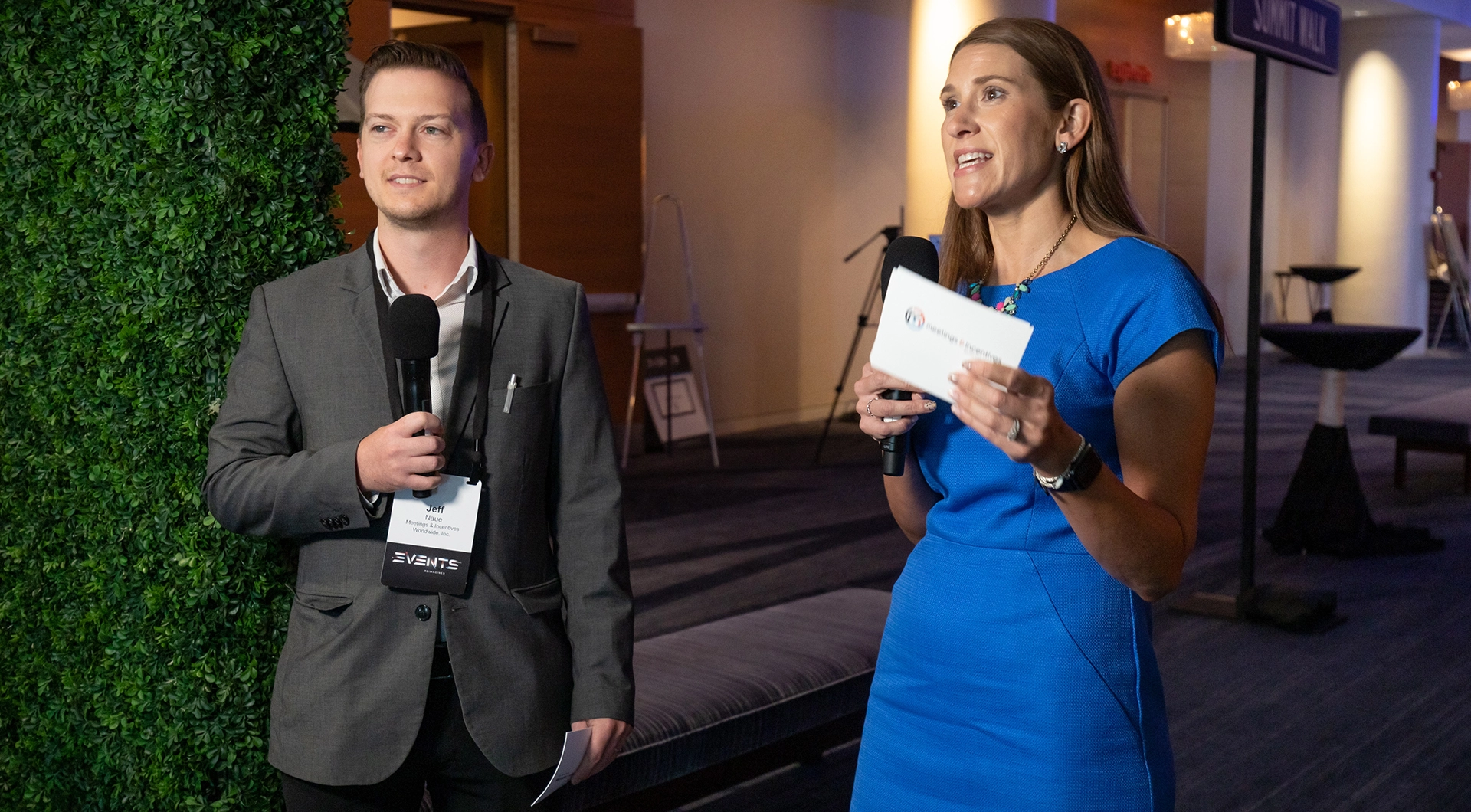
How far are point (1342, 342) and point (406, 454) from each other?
5.13m

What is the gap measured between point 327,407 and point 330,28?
62cm

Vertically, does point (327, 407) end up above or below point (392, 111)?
below

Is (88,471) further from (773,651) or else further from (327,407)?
(773,651)

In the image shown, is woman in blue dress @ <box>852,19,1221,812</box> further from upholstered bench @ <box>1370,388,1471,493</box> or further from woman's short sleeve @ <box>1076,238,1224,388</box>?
upholstered bench @ <box>1370,388,1471,493</box>

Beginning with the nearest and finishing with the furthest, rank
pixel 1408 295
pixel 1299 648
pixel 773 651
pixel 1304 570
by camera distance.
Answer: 1. pixel 773 651
2. pixel 1299 648
3. pixel 1304 570
4. pixel 1408 295

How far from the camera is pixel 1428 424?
7.28m

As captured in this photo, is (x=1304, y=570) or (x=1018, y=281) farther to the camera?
(x=1304, y=570)

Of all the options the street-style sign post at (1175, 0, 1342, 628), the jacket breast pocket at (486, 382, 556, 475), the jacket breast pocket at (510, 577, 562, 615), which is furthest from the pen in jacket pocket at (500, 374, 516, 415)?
the street-style sign post at (1175, 0, 1342, 628)

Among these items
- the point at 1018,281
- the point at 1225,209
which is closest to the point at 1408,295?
the point at 1225,209

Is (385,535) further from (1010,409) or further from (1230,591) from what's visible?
(1230,591)

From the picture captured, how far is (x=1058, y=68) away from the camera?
5.19 ft

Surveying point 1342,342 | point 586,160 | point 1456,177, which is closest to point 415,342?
point 1342,342

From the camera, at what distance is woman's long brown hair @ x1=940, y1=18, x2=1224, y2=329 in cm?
158

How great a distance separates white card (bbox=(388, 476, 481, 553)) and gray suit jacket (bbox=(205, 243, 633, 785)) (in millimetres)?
25
